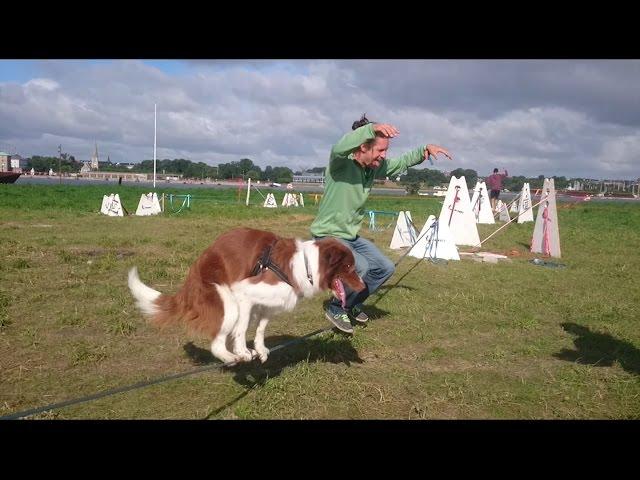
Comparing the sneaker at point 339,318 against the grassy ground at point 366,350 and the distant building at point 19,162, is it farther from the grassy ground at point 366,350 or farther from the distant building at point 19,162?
the distant building at point 19,162

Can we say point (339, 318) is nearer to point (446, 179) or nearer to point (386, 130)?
point (386, 130)

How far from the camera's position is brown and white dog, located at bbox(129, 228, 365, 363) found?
429 centimetres

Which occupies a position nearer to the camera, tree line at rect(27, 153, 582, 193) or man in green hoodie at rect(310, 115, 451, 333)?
man in green hoodie at rect(310, 115, 451, 333)

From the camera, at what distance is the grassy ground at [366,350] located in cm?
431

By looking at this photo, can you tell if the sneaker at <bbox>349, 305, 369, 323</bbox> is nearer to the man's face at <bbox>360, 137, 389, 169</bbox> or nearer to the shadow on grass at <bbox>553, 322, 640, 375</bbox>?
the man's face at <bbox>360, 137, 389, 169</bbox>

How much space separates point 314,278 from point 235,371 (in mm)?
1351

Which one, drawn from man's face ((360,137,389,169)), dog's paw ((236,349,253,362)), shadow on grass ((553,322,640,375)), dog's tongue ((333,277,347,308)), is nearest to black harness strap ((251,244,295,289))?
dog's tongue ((333,277,347,308))

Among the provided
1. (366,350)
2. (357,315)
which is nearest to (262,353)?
(366,350)

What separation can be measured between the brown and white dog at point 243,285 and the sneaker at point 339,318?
1.00 m

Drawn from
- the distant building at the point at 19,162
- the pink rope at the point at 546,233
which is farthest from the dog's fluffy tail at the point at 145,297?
the distant building at the point at 19,162

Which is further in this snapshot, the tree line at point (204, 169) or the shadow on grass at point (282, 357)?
the tree line at point (204, 169)

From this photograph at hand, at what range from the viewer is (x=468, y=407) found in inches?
170

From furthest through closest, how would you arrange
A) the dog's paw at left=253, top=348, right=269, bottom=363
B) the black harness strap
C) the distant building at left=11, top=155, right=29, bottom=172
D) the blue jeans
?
the distant building at left=11, top=155, right=29, bottom=172
the blue jeans
the dog's paw at left=253, top=348, right=269, bottom=363
the black harness strap

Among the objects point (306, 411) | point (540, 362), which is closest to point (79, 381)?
point (306, 411)
